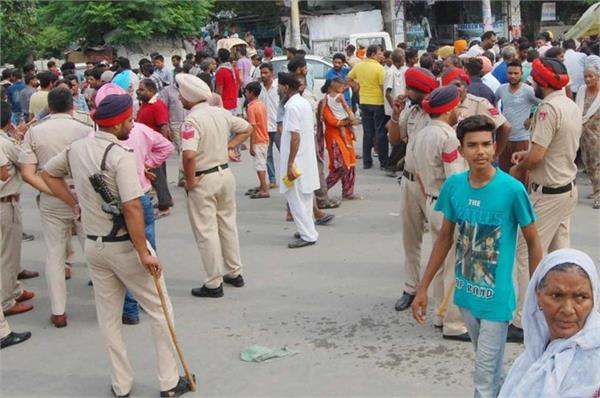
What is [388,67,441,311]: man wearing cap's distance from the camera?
6008 millimetres

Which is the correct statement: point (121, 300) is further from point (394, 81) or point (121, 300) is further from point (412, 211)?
point (394, 81)

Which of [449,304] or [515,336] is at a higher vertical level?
[449,304]

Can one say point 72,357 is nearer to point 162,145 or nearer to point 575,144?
point 162,145

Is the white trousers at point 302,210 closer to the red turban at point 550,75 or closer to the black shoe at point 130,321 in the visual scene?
the black shoe at point 130,321

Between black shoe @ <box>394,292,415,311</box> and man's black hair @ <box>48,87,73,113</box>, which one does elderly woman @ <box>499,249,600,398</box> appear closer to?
black shoe @ <box>394,292,415,311</box>

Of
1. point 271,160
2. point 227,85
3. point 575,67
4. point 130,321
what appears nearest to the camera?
point 130,321

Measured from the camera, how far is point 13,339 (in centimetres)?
615

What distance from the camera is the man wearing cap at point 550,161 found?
213 inches

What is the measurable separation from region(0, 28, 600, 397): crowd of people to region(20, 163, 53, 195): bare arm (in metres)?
0.02

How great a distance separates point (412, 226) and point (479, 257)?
217 cm

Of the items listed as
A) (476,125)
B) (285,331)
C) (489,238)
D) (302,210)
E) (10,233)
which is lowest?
(285,331)

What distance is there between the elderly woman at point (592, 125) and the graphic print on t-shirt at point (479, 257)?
5403 mm

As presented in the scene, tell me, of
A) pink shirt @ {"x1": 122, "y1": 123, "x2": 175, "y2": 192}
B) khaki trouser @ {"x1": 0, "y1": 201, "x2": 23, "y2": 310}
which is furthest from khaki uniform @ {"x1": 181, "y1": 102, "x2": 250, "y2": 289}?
khaki trouser @ {"x1": 0, "y1": 201, "x2": 23, "y2": 310}

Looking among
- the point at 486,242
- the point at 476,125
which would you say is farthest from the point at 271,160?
the point at 486,242
